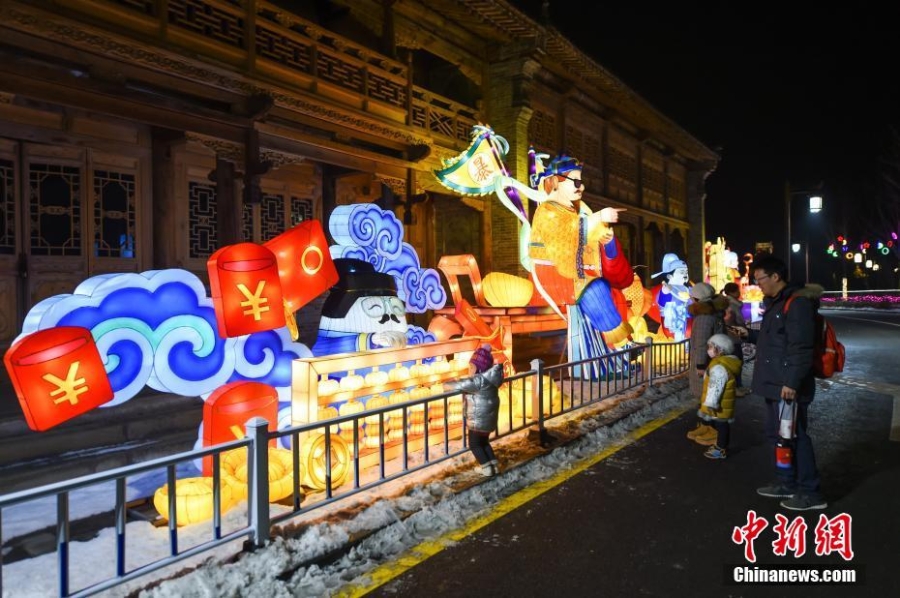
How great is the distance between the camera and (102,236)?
29.8ft

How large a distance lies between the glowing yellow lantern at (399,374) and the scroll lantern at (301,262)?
3.70ft

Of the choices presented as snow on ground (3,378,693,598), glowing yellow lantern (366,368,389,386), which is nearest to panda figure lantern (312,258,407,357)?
glowing yellow lantern (366,368,389,386)

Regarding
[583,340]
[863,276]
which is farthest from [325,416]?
[863,276]

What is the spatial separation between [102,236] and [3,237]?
126 centimetres

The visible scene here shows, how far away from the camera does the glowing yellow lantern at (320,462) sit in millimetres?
4566

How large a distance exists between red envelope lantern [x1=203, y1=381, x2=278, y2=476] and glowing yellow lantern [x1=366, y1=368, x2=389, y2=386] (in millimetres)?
999

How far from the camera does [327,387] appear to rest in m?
5.02

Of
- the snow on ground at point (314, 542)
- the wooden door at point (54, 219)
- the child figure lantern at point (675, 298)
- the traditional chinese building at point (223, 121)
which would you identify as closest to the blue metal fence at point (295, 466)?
the snow on ground at point (314, 542)

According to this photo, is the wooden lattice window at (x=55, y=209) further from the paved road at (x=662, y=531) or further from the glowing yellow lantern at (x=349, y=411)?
the paved road at (x=662, y=531)

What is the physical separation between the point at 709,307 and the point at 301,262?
16.8 ft

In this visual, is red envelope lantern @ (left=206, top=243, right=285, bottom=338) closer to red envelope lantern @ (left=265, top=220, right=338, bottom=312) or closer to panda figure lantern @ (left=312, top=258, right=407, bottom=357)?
red envelope lantern @ (left=265, top=220, right=338, bottom=312)

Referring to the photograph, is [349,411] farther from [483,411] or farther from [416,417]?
[483,411]

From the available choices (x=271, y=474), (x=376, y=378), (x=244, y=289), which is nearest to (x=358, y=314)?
(x=376, y=378)

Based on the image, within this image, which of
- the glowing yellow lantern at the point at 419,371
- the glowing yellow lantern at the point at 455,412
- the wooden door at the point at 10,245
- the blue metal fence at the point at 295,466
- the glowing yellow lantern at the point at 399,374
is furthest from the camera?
the wooden door at the point at 10,245
